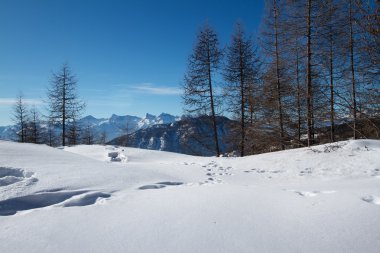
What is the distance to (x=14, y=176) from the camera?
138 inches

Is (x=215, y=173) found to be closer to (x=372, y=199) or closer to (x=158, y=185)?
(x=158, y=185)

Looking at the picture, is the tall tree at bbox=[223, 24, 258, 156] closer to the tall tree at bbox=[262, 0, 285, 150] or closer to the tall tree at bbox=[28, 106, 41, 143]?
the tall tree at bbox=[262, 0, 285, 150]

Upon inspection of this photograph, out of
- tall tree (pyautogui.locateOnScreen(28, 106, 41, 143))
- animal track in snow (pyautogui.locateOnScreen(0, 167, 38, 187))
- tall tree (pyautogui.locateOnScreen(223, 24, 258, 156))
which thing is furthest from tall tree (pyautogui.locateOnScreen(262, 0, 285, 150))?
tall tree (pyautogui.locateOnScreen(28, 106, 41, 143))

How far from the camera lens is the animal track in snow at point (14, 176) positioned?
3200mm

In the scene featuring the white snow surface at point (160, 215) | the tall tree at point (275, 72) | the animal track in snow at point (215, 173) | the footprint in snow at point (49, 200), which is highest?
the tall tree at point (275, 72)

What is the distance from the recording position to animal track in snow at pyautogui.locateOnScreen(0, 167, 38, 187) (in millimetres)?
3200

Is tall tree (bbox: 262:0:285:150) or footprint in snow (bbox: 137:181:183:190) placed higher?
tall tree (bbox: 262:0:285:150)

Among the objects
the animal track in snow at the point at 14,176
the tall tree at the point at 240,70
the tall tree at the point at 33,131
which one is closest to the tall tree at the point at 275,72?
the tall tree at the point at 240,70

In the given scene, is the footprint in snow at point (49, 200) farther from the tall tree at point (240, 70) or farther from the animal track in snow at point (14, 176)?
the tall tree at point (240, 70)

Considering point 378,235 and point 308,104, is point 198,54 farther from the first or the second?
point 378,235

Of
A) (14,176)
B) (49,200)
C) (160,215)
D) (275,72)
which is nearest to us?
(160,215)

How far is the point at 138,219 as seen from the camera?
92.9 inches

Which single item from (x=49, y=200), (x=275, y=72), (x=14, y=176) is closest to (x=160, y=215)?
(x=49, y=200)

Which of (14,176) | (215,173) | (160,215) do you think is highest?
(14,176)
